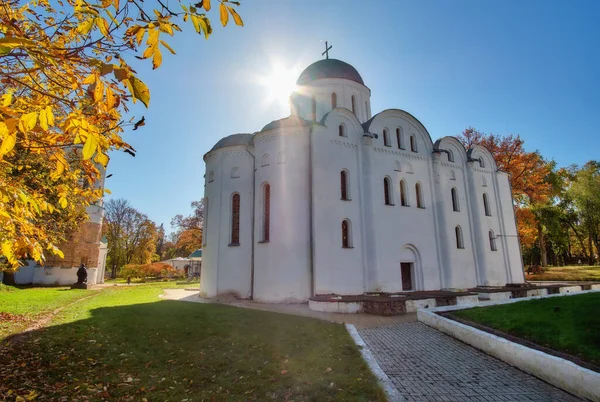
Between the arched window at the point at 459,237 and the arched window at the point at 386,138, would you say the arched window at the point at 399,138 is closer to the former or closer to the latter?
the arched window at the point at 386,138

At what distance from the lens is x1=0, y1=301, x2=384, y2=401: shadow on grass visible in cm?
506

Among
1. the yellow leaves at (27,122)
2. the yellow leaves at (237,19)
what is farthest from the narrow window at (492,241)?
the yellow leaves at (27,122)

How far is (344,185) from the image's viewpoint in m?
18.1

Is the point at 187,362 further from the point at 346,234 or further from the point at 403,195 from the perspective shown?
the point at 403,195

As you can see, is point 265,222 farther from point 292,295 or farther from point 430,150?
point 430,150

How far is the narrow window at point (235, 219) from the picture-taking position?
63.0 feet

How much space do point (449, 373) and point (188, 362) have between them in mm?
5027

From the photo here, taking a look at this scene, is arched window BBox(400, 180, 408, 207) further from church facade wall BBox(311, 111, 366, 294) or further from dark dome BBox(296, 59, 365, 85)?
dark dome BBox(296, 59, 365, 85)

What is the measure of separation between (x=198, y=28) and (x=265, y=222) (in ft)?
52.0

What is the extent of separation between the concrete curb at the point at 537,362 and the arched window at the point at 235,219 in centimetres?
1279

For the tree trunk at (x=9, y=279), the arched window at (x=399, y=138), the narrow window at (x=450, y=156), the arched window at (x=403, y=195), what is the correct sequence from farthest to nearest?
the tree trunk at (x=9, y=279) → the narrow window at (x=450, y=156) → the arched window at (x=399, y=138) → the arched window at (x=403, y=195)

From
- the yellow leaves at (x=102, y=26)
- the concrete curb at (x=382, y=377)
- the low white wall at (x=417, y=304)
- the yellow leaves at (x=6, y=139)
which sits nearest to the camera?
the yellow leaves at (x=6, y=139)

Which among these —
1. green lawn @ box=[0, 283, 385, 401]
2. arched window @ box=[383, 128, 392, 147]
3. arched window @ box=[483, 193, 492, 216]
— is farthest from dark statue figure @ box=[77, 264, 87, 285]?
arched window @ box=[483, 193, 492, 216]

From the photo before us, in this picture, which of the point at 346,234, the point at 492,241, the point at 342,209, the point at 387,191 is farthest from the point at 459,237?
the point at 342,209
